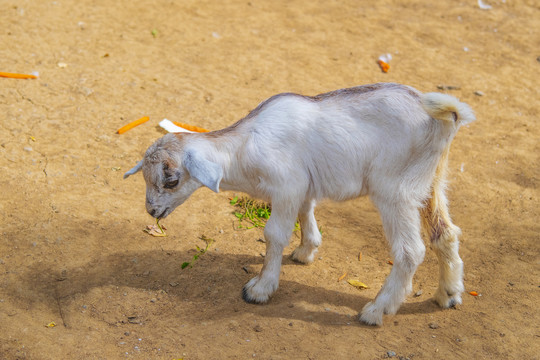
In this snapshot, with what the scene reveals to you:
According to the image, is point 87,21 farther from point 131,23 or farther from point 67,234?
point 67,234

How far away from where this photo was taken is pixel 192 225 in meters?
5.91

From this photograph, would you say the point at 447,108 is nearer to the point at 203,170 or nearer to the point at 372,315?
the point at 372,315

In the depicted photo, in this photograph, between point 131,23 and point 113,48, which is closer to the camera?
point 113,48

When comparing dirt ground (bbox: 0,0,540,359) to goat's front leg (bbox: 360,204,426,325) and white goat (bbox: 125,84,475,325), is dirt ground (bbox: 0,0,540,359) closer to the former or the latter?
Answer: goat's front leg (bbox: 360,204,426,325)

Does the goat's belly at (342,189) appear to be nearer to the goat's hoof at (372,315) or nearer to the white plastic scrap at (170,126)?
the goat's hoof at (372,315)

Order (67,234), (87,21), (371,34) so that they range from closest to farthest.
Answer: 1. (67,234)
2. (87,21)
3. (371,34)

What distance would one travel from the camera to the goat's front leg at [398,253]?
454 centimetres

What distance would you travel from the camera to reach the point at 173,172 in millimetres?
4578

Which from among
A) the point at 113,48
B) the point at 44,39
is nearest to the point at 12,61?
the point at 44,39

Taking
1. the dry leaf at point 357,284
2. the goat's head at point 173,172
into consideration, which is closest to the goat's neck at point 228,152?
the goat's head at point 173,172

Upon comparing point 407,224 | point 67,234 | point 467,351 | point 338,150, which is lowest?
point 67,234

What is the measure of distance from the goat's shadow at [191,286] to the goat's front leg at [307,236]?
0.15 metres

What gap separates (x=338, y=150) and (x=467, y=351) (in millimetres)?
1805

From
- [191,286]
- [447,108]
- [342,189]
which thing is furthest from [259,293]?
[447,108]
